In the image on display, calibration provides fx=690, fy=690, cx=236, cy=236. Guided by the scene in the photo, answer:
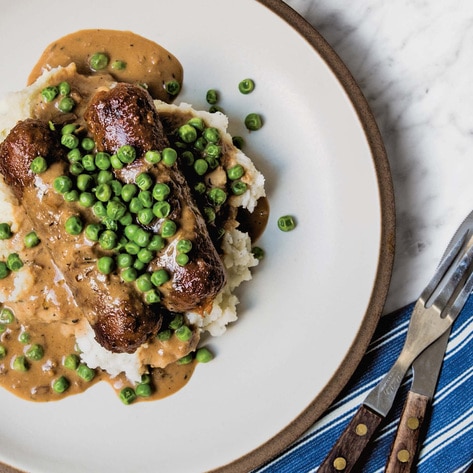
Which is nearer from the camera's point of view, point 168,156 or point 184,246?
point 184,246

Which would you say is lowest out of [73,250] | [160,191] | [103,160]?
[73,250]

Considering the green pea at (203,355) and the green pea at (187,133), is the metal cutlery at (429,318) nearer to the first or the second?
the green pea at (203,355)

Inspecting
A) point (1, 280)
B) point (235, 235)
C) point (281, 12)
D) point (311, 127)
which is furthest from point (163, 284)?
point (281, 12)

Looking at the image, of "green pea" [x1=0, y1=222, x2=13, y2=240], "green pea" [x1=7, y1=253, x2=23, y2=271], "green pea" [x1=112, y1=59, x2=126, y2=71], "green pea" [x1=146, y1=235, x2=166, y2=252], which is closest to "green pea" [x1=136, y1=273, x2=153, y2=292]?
"green pea" [x1=146, y1=235, x2=166, y2=252]

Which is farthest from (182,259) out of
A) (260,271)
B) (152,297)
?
(260,271)

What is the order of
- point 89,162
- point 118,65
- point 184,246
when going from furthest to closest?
point 118,65, point 89,162, point 184,246

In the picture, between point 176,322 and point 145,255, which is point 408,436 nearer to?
point 176,322

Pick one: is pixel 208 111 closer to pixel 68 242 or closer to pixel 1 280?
pixel 68 242
